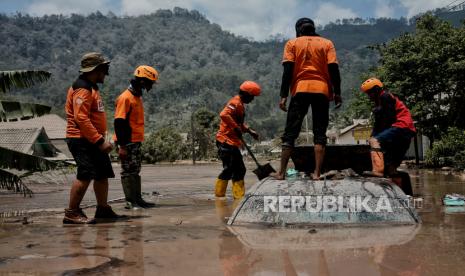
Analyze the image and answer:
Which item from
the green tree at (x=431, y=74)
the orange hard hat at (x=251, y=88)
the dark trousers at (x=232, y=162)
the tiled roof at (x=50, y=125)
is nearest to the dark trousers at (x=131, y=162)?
the dark trousers at (x=232, y=162)

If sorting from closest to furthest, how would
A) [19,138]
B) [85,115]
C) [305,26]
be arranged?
[85,115] < [305,26] < [19,138]

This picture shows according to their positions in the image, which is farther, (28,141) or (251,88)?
(28,141)

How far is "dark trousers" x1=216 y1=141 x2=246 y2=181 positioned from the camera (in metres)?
7.52

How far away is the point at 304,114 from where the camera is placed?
5418mm

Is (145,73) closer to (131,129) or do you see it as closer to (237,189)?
(131,129)

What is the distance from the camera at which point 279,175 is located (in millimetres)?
5441

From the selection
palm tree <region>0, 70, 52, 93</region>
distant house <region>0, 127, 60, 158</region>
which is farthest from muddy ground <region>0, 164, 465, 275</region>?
distant house <region>0, 127, 60, 158</region>

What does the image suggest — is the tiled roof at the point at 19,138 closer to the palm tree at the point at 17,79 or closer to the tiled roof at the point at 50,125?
the tiled roof at the point at 50,125

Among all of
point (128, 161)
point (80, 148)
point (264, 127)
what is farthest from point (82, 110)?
point (264, 127)

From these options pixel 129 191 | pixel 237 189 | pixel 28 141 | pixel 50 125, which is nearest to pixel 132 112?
pixel 129 191

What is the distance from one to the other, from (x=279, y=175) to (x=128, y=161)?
2122mm

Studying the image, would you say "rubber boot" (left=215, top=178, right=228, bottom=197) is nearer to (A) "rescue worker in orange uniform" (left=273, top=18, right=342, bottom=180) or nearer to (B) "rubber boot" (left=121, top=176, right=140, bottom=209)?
(B) "rubber boot" (left=121, top=176, right=140, bottom=209)

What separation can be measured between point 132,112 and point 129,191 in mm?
980

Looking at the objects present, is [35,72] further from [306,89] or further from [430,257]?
[430,257]
